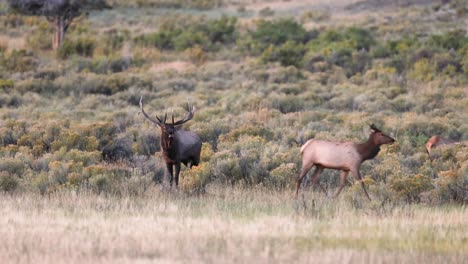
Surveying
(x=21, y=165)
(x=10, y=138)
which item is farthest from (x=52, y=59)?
(x=21, y=165)

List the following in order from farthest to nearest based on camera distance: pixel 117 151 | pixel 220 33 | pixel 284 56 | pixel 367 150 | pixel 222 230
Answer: pixel 220 33
pixel 284 56
pixel 117 151
pixel 367 150
pixel 222 230

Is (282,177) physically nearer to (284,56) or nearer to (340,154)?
(340,154)

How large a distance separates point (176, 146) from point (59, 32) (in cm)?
2694

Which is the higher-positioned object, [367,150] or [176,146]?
[367,150]

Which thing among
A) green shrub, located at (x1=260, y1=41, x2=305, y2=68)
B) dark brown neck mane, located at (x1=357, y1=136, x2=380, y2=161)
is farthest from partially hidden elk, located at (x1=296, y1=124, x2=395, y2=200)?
green shrub, located at (x1=260, y1=41, x2=305, y2=68)

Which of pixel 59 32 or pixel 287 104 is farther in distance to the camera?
pixel 59 32

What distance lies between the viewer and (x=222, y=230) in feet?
33.9

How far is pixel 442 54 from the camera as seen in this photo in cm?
3494

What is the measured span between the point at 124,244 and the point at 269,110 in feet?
52.2

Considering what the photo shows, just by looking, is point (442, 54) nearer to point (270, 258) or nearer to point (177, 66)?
point (177, 66)

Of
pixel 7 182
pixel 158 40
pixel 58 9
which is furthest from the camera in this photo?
pixel 158 40

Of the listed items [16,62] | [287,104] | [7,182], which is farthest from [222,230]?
[16,62]

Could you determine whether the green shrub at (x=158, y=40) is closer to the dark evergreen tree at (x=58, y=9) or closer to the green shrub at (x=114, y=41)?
the green shrub at (x=114, y=41)

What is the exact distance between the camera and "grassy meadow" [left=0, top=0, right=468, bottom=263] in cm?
976
